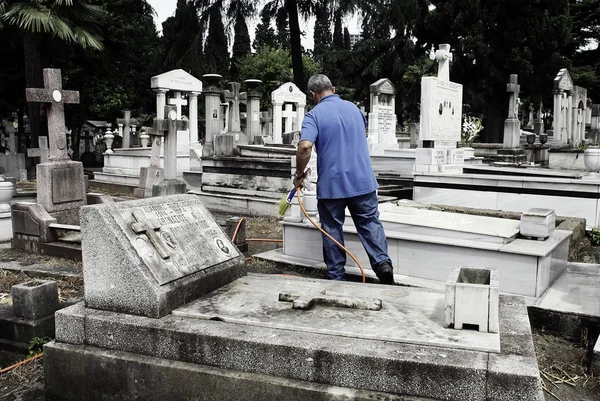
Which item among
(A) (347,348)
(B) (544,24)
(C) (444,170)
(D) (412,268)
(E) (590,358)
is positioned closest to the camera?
(A) (347,348)

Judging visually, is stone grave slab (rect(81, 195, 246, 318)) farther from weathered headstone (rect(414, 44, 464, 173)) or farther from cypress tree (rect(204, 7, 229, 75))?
cypress tree (rect(204, 7, 229, 75))

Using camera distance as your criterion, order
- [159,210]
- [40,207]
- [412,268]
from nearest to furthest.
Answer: [159,210]
[412,268]
[40,207]

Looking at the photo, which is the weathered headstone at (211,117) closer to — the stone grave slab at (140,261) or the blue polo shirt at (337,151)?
the blue polo shirt at (337,151)

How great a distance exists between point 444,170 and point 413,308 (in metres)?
7.72

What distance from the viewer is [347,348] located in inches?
104

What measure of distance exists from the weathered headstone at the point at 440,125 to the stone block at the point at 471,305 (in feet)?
24.6

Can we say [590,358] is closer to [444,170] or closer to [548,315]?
[548,315]

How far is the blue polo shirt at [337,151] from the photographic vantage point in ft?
14.7

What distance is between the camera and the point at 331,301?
10.7 feet

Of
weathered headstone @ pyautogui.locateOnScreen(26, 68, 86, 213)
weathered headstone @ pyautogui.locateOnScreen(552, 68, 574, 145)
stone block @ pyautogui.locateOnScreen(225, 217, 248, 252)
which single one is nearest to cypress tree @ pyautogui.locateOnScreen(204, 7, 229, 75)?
weathered headstone @ pyautogui.locateOnScreen(552, 68, 574, 145)

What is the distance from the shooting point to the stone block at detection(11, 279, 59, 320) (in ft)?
13.1

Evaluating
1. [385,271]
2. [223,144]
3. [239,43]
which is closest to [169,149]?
[223,144]

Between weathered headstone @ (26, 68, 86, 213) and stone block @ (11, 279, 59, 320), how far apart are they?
12.5 ft

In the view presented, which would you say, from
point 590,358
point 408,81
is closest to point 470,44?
point 408,81
